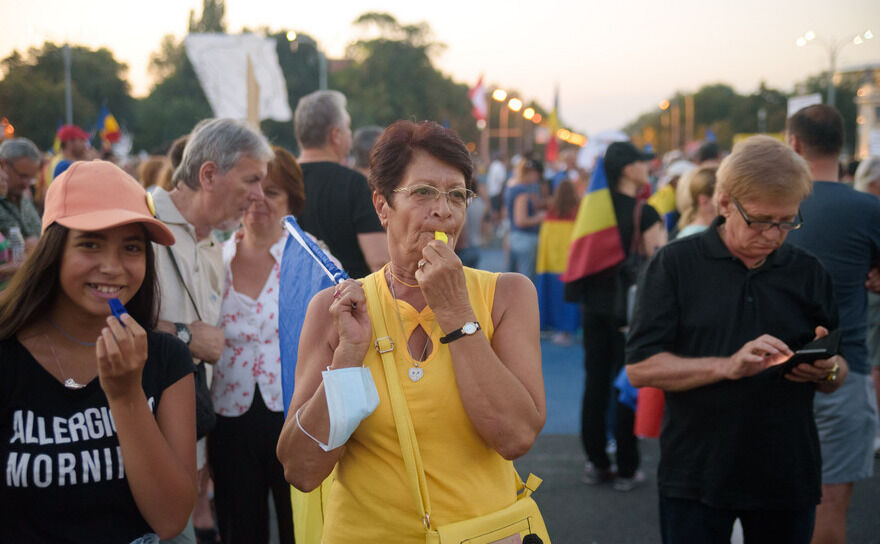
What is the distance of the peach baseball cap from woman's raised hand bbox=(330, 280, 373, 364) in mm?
632

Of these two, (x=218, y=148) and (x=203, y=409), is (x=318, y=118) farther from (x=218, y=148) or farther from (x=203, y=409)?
(x=203, y=409)

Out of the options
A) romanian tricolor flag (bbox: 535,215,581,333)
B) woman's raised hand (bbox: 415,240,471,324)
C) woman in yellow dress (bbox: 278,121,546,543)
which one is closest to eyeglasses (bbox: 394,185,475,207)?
woman in yellow dress (bbox: 278,121,546,543)

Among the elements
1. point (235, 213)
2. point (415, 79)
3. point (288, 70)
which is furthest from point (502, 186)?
point (415, 79)

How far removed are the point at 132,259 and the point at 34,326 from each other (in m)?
0.33

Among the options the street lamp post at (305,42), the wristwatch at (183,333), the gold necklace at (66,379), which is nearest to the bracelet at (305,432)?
the gold necklace at (66,379)

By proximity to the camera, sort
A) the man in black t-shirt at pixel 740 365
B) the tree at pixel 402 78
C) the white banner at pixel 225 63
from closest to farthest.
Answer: the man in black t-shirt at pixel 740 365, the white banner at pixel 225 63, the tree at pixel 402 78

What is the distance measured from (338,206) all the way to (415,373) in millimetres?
2621

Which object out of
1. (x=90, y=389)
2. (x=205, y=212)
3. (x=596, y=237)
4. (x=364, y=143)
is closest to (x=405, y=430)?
(x=90, y=389)

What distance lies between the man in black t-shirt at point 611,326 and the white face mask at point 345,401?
3.94 meters

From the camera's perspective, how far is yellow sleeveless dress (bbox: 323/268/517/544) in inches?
77.9

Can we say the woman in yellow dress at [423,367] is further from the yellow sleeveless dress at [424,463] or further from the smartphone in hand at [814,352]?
the smartphone in hand at [814,352]

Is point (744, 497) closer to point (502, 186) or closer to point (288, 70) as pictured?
point (502, 186)

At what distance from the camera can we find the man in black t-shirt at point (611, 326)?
18.2 ft

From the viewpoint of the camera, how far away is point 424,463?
198cm
